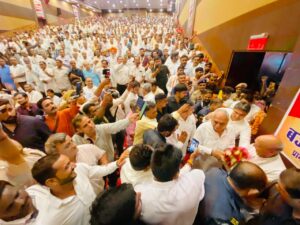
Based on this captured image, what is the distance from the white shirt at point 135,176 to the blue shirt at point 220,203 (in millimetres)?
482

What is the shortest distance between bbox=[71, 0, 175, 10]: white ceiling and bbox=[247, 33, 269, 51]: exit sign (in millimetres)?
36351

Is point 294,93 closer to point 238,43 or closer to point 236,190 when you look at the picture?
point 236,190

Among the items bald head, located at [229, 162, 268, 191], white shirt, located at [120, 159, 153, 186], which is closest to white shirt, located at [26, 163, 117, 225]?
white shirt, located at [120, 159, 153, 186]

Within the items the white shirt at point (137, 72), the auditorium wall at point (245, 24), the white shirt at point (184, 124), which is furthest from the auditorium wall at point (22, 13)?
the white shirt at point (184, 124)

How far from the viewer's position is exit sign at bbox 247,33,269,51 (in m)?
3.46

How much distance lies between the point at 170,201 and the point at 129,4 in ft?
143

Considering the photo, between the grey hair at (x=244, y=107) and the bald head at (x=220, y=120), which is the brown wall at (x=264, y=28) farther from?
the bald head at (x=220, y=120)

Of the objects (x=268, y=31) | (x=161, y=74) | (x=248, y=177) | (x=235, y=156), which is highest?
(x=268, y=31)

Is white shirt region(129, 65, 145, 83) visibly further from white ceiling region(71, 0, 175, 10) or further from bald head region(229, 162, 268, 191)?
white ceiling region(71, 0, 175, 10)

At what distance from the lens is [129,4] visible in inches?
1479

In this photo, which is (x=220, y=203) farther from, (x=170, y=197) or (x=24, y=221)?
(x=24, y=221)

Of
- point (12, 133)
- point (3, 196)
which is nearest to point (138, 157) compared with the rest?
point (3, 196)

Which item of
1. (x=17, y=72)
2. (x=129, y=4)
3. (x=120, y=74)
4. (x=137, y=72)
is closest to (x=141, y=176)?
(x=120, y=74)

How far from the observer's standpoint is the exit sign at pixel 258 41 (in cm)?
346
